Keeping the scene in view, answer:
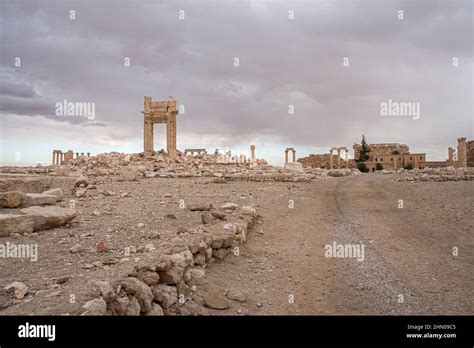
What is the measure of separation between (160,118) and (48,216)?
2740 centimetres

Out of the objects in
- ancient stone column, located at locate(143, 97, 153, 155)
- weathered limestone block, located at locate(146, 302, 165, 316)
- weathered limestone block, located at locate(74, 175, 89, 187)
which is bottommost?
weathered limestone block, located at locate(146, 302, 165, 316)

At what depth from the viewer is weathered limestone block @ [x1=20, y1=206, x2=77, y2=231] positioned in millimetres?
7015

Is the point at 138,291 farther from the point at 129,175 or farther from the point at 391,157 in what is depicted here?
the point at 391,157

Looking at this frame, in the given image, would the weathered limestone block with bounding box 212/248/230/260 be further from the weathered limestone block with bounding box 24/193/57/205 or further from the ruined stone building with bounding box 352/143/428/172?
the ruined stone building with bounding box 352/143/428/172

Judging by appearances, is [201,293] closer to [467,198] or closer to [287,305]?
[287,305]

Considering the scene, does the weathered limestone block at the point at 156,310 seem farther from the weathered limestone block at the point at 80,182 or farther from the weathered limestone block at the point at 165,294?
the weathered limestone block at the point at 80,182

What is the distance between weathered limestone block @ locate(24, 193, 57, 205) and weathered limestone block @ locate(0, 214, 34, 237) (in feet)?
6.85

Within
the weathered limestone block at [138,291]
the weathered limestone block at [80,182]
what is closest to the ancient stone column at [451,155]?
the weathered limestone block at [80,182]

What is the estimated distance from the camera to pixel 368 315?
507cm

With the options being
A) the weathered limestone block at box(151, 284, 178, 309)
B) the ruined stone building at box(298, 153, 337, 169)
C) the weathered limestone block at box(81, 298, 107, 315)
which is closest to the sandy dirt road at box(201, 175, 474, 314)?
the weathered limestone block at box(151, 284, 178, 309)

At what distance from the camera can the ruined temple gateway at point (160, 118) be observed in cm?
3322

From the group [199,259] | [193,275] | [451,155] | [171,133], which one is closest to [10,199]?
[199,259]
